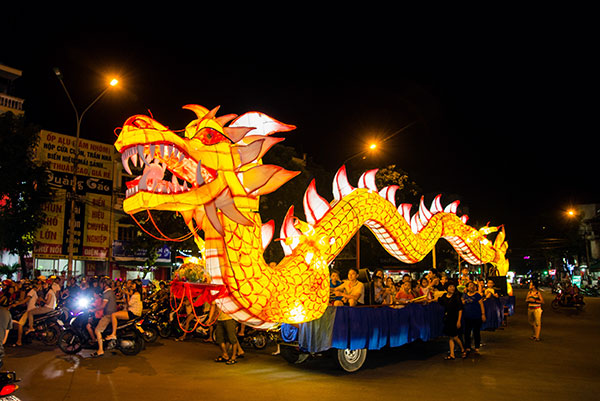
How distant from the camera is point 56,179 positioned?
23844 mm

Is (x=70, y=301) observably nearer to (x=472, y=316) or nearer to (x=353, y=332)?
(x=353, y=332)

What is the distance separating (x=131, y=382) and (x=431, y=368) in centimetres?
530

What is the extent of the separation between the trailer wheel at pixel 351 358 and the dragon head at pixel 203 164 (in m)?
3.21

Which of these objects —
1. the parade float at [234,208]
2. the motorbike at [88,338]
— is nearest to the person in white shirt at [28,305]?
the motorbike at [88,338]

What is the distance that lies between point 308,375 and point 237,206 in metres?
3.31

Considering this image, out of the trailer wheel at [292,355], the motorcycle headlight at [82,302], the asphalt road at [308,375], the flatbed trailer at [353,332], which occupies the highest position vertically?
the motorcycle headlight at [82,302]

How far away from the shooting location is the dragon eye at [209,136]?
6754 millimetres

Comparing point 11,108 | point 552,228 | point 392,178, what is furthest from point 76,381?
point 552,228

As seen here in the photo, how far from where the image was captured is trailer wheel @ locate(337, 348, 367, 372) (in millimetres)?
8328

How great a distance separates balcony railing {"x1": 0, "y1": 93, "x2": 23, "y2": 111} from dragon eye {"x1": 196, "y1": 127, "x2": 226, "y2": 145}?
22.1 meters

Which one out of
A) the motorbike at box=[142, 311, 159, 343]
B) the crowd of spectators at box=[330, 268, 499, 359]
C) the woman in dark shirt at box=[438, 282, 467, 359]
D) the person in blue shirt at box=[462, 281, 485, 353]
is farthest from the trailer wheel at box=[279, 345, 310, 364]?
the motorbike at box=[142, 311, 159, 343]

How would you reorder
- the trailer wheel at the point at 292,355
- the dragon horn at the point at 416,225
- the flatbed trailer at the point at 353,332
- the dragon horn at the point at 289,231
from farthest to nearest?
the dragon horn at the point at 416,225, the trailer wheel at the point at 292,355, the dragon horn at the point at 289,231, the flatbed trailer at the point at 353,332

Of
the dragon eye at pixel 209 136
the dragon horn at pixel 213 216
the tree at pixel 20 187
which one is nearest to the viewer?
the dragon horn at pixel 213 216

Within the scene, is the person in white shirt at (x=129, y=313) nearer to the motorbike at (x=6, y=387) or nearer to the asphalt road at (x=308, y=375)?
the asphalt road at (x=308, y=375)
